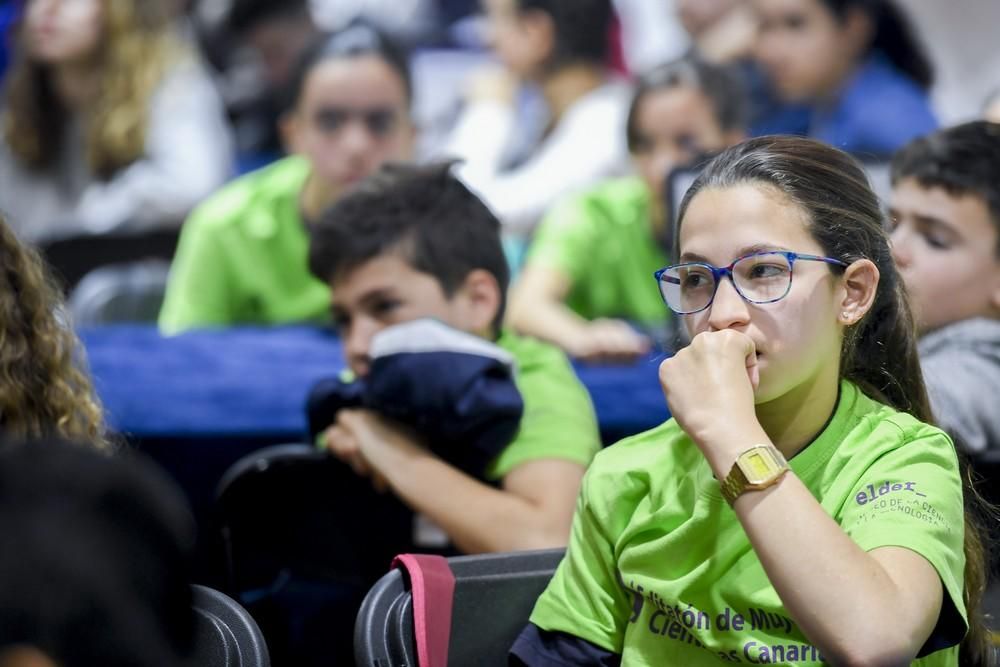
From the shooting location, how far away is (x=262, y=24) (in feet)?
15.7

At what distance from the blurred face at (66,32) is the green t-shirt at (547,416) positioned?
2.67 meters

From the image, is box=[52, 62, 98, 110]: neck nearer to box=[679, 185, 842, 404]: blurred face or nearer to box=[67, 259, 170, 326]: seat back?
box=[67, 259, 170, 326]: seat back

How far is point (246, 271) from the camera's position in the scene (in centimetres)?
309

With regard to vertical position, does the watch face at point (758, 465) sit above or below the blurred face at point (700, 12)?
above

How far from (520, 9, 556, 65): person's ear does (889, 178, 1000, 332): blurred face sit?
7.76 feet

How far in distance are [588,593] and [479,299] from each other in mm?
730

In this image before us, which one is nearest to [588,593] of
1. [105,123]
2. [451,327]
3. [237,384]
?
[451,327]

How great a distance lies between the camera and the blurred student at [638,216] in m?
3.14

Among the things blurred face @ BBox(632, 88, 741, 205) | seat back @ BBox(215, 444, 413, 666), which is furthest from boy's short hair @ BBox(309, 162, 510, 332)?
blurred face @ BBox(632, 88, 741, 205)

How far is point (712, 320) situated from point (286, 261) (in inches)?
76.7

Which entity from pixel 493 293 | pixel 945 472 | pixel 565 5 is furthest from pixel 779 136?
pixel 565 5

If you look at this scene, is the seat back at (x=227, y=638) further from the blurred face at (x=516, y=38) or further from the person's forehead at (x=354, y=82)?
the blurred face at (x=516, y=38)

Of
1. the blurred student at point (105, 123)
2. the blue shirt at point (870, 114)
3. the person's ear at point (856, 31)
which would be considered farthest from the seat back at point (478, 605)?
the blurred student at point (105, 123)

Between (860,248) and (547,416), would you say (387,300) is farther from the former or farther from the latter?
(860,248)
